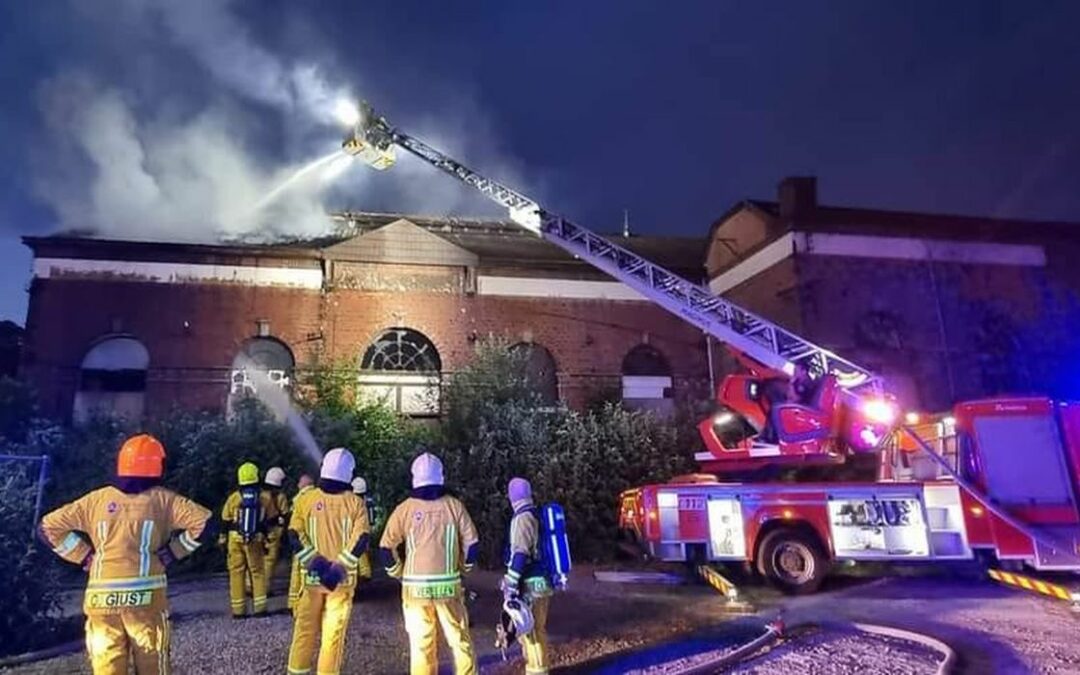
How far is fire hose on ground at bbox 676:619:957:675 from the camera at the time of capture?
539cm

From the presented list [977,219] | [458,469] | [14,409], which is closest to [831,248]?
[977,219]

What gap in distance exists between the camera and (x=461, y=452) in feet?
44.6

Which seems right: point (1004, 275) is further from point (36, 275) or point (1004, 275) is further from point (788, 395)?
point (36, 275)

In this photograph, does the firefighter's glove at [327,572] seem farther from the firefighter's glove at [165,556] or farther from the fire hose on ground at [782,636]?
the fire hose on ground at [782,636]

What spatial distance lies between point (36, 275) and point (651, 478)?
15841mm

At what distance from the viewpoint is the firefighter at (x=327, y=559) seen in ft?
15.8

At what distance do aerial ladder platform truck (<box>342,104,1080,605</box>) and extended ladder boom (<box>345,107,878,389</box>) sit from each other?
364mm

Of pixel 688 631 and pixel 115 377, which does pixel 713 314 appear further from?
pixel 115 377

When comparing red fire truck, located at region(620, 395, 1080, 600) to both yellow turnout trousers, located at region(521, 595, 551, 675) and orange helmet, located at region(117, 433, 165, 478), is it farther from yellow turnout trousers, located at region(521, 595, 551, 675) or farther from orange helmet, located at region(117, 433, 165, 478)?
orange helmet, located at region(117, 433, 165, 478)

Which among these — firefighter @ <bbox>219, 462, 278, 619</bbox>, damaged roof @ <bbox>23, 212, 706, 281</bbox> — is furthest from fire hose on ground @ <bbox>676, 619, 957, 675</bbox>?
damaged roof @ <bbox>23, 212, 706, 281</bbox>

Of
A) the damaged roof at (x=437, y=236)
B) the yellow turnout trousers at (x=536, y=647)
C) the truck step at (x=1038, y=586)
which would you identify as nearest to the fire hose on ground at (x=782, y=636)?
the yellow turnout trousers at (x=536, y=647)

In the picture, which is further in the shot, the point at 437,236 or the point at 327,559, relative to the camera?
the point at 437,236

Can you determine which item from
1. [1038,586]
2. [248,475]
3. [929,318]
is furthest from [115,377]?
[929,318]

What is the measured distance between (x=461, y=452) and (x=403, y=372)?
17.3 feet
